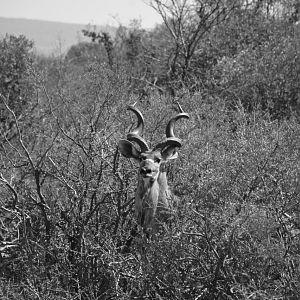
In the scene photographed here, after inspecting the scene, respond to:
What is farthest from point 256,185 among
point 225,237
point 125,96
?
point 125,96

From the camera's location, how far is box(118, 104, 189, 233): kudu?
6699mm

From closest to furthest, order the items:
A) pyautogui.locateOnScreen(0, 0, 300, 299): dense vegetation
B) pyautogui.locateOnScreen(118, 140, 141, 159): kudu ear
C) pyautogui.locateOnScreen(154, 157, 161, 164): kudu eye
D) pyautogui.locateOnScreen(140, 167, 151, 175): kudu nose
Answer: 1. pyautogui.locateOnScreen(0, 0, 300, 299): dense vegetation
2. pyautogui.locateOnScreen(140, 167, 151, 175): kudu nose
3. pyautogui.locateOnScreen(154, 157, 161, 164): kudu eye
4. pyautogui.locateOnScreen(118, 140, 141, 159): kudu ear

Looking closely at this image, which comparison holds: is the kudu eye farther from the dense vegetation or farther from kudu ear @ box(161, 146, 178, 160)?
the dense vegetation

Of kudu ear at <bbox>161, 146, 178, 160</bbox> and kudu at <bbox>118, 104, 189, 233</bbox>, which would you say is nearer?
kudu at <bbox>118, 104, 189, 233</bbox>

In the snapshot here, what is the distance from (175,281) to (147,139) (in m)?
3.12

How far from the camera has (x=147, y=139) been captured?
27.0 ft

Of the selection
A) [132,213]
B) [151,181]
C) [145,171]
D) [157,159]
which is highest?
[157,159]

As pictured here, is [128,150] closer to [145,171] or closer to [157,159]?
[157,159]

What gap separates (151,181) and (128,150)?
576mm

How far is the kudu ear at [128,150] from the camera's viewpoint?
7.01 metres

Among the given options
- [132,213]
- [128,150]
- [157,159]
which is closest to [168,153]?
[157,159]

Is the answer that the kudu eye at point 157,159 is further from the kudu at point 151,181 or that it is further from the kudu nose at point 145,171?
the kudu nose at point 145,171

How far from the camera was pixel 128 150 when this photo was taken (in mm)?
7070

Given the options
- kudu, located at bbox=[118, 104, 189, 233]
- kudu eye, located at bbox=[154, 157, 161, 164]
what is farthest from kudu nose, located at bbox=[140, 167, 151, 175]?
kudu eye, located at bbox=[154, 157, 161, 164]
